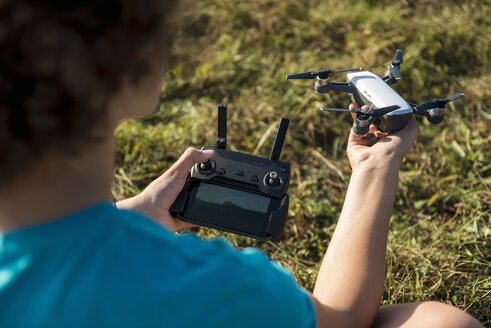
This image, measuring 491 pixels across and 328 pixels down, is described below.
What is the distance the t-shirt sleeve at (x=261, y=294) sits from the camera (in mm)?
769

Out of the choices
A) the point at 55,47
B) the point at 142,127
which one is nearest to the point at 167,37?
the point at 55,47

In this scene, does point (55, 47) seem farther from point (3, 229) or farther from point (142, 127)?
point (142, 127)

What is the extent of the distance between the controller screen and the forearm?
0.29 metres

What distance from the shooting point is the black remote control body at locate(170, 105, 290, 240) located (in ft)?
4.75

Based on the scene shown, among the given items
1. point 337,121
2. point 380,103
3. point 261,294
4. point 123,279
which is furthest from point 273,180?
point 337,121

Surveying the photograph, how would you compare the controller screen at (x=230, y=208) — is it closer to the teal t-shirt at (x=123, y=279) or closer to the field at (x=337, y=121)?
the field at (x=337, y=121)

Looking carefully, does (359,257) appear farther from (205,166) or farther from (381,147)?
(205,166)

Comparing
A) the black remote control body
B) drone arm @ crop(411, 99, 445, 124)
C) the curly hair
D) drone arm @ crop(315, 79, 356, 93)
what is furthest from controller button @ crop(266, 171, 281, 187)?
the curly hair

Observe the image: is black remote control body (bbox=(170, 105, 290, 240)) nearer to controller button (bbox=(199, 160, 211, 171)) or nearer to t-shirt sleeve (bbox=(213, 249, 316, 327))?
controller button (bbox=(199, 160, 211, 171))

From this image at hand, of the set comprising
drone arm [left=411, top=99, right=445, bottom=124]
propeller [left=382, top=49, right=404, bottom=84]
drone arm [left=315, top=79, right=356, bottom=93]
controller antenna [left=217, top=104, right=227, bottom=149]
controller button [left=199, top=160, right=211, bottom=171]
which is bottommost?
controller button [left=199, top=160, right=211, bottom=171]

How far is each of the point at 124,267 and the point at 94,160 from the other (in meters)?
0.17

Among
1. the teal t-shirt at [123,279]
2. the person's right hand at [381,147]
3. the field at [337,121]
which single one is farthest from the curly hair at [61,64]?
the field at [337,121]

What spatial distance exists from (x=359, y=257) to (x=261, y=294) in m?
0.43

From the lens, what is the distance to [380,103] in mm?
1387
